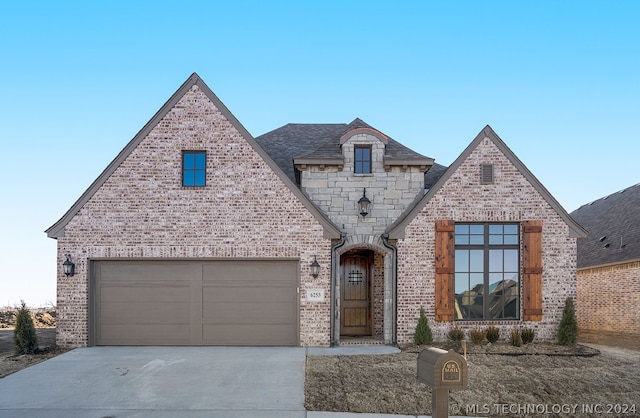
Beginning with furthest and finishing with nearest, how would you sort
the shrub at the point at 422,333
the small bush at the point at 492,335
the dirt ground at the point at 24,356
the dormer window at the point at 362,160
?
the dormer window at the point at 362,160 → the small bush at the point at 492,335 → the shrub at the point at 422,333 → the dirt ground at the point at 24,356

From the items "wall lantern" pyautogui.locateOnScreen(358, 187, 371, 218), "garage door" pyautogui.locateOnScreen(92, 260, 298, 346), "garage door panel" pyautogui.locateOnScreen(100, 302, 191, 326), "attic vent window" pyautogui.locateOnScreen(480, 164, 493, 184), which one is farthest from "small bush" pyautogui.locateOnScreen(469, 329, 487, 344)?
"garage door panel" pyautogui.locateOnScreen(100, 302, 191, 326)

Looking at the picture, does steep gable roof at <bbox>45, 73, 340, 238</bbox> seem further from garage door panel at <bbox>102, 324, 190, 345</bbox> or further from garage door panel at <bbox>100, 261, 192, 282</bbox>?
garage door panel at <bbox>102, 324, 190, 345</bbox>

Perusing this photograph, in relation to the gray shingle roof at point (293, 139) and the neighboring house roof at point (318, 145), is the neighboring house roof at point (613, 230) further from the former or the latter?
the gray shingle roof at point (293, 139)

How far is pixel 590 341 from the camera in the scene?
14.9 meters

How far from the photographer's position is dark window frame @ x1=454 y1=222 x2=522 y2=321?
42.3ft

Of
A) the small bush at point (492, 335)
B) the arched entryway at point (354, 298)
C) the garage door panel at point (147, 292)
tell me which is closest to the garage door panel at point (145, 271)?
the garage door panel at point (147, 292)

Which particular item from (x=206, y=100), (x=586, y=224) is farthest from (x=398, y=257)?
(x=586, y=224)

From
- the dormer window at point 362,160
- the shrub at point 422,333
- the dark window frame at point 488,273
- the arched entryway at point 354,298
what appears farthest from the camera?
the arched entryway at point 354,298

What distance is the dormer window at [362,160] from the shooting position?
13.5 m

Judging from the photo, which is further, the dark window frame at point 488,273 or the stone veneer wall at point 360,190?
the stone veneer wall at point 360,190

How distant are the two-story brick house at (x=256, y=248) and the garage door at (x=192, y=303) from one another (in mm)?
26

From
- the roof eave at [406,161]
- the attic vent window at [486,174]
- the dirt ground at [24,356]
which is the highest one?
the roof eave at [406,161]

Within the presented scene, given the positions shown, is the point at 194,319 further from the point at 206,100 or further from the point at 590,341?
the point at 590,341

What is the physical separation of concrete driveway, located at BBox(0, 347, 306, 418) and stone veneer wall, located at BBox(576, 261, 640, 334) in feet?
39.3
